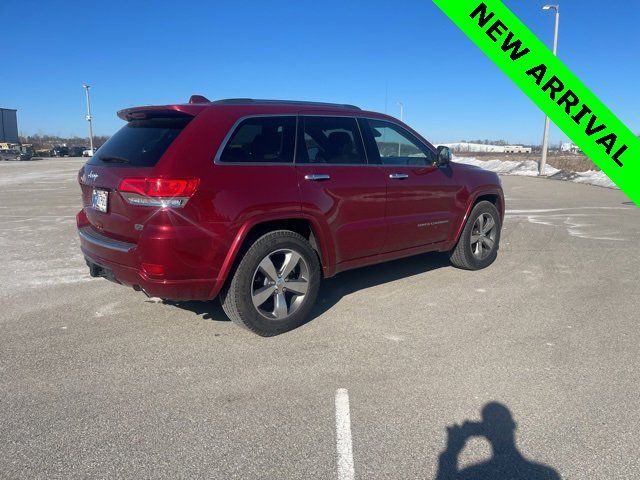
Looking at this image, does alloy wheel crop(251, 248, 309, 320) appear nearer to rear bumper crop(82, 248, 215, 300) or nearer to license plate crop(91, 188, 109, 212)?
rear bumper crop(82, 248, 215, 300)

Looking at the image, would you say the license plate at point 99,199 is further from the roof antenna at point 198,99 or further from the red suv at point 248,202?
the roof antenna at point 198,99

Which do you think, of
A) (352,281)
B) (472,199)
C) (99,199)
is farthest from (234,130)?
(472,199)

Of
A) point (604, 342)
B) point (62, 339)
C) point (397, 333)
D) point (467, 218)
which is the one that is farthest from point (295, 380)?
point (467, 218)

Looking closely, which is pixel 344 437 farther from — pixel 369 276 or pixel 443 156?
pixel 443 156

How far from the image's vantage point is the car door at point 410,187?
16.0ft

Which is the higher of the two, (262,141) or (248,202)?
(262,141)

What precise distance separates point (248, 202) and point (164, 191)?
2.02ft

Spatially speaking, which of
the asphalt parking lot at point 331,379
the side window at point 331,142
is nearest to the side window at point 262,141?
the side window at point 331,142

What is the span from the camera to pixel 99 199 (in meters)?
3.90

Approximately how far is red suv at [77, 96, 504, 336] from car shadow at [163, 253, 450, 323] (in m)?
0.51

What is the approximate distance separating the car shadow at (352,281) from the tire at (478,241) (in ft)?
1.33

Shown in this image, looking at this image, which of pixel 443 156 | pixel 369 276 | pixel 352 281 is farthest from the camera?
pixel 369 276

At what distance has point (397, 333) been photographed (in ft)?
13.5

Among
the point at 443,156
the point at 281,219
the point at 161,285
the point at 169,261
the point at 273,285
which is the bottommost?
the point at 273,285
